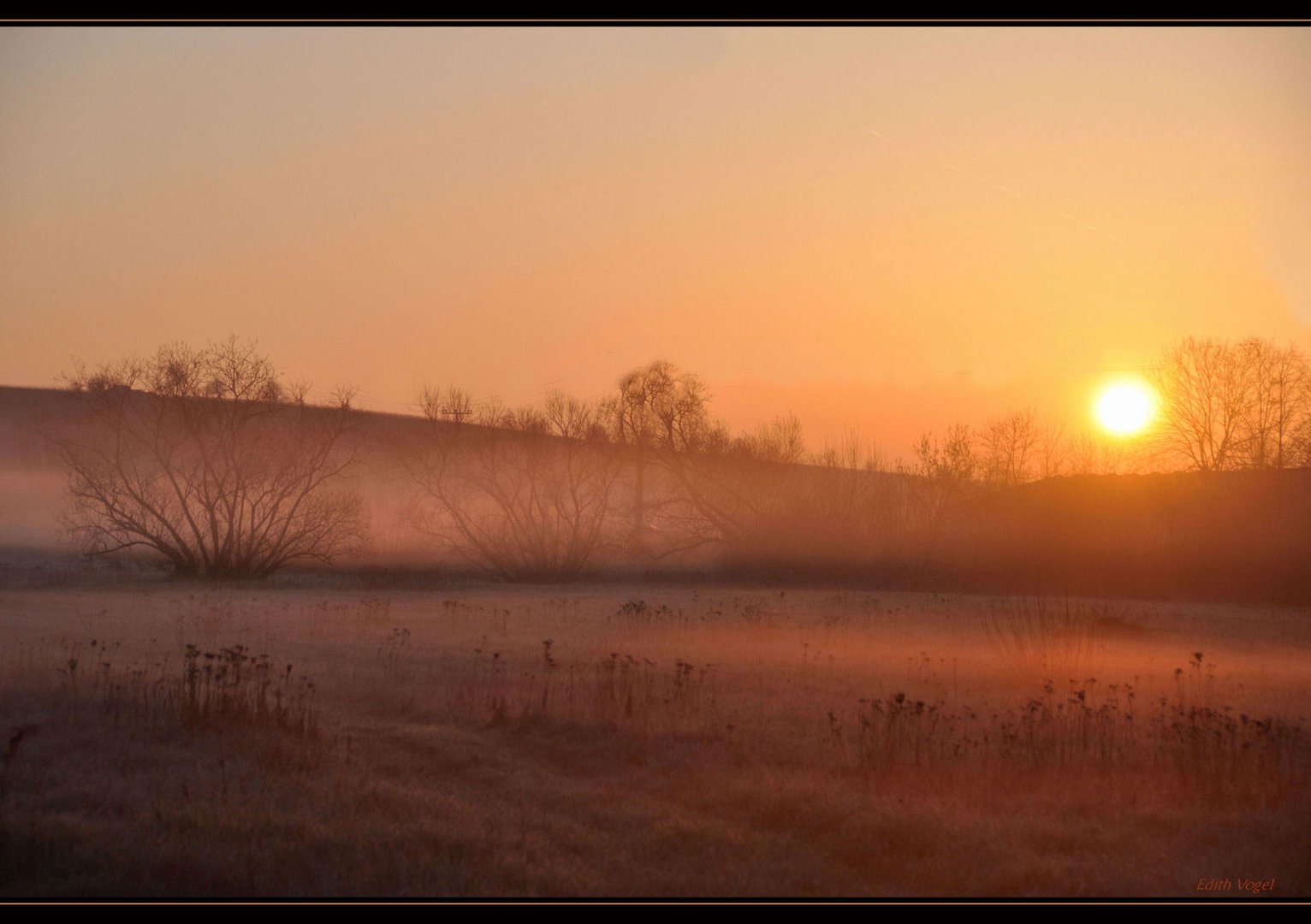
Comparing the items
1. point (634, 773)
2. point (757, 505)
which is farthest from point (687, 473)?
point (634, 773)

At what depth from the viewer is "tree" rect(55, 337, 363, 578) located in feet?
104

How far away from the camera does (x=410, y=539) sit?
42.3m

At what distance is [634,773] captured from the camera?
865 centimetres

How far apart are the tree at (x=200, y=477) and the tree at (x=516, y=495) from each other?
6024mm

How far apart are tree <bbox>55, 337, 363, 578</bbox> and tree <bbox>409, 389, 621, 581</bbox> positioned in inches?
237

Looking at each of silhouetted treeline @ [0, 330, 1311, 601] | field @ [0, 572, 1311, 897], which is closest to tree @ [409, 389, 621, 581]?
silhouetted treeline @ [0, 330, 1311, 601]

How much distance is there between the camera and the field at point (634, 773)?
6.44 metres

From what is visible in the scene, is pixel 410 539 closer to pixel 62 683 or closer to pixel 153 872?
pixel 62 683

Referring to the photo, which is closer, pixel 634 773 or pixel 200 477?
pixel 634 773

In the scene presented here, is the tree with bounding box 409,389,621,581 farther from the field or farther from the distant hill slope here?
the field

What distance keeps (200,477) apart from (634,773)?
27394 millimetres

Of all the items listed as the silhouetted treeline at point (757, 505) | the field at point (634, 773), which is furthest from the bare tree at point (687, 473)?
the field at point (634, 773)

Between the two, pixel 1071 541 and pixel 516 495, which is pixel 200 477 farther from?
pixel 1071 541
